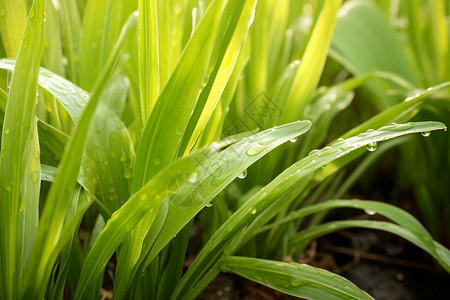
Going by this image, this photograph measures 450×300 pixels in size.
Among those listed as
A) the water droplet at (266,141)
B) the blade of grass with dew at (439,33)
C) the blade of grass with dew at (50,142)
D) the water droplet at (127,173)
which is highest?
the blade of grass with dew at (439,33)

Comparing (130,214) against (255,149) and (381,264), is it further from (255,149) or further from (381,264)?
(381,264)

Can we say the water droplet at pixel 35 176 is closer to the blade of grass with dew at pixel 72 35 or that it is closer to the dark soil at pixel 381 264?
the blade of grass with dew at pixel 72 35

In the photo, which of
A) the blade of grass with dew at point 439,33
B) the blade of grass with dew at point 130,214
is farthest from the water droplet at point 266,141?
the blade of grass with dew at point 439,33

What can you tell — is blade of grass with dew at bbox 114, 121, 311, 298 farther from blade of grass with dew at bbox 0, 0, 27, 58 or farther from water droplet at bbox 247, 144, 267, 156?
blade of grass with dew at bbox 0, 0, 27, 58

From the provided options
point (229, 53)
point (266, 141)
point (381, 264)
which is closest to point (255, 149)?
point (266, 141)

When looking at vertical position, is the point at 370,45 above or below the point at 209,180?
above

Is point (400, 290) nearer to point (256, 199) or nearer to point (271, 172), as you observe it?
point (271, 172)

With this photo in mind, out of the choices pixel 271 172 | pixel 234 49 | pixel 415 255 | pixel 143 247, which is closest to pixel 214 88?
pixel 234 49
